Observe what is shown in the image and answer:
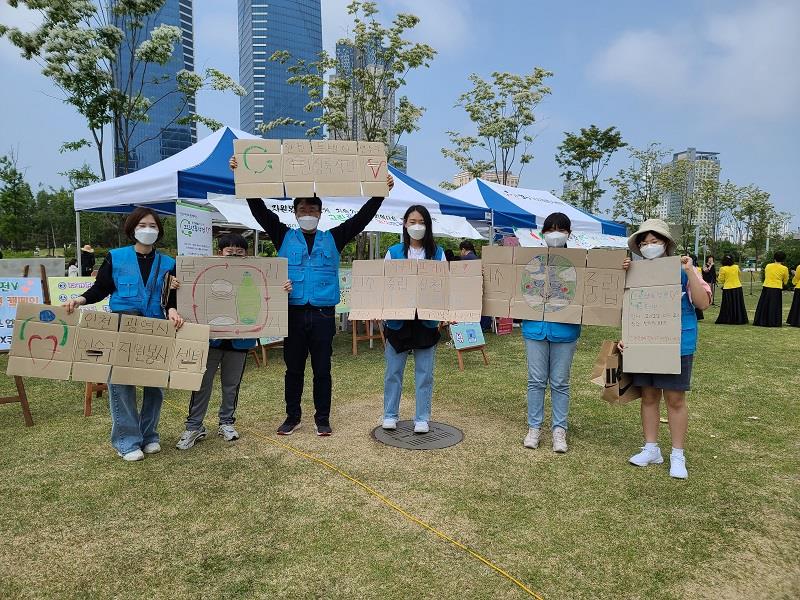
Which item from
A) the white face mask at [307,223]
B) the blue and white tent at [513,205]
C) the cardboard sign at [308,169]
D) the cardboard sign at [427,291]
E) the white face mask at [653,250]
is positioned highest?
the blue and white tent at [513,205]

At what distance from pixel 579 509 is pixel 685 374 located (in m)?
1.20

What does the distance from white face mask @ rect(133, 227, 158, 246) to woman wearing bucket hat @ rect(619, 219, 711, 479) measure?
3446 mm

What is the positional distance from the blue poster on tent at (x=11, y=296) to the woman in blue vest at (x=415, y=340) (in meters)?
3.76

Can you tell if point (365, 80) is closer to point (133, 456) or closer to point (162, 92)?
point (162, 92)

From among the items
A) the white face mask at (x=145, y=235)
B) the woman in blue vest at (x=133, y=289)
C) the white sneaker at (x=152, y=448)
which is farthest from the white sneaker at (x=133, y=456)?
the white face mask at (x=145, y=235)

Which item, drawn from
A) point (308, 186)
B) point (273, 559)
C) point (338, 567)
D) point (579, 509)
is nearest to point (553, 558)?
point (579, 509)

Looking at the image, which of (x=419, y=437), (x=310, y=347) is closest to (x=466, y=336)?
(x=419, y=437)

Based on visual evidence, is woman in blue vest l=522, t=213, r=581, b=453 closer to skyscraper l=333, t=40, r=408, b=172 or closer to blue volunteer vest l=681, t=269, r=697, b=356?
blue volunteer vest l=681, t=269, r=697, b=356

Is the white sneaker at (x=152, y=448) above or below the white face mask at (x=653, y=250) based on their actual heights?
below

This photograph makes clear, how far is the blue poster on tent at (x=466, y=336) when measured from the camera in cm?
717

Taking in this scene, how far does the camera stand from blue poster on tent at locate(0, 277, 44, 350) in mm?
5117

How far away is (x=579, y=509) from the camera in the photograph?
311 centimetres

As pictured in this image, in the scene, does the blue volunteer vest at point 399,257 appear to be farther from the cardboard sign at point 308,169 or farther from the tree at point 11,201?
the tree at point 11,201

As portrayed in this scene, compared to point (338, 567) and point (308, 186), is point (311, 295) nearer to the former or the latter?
point (308, 186)
